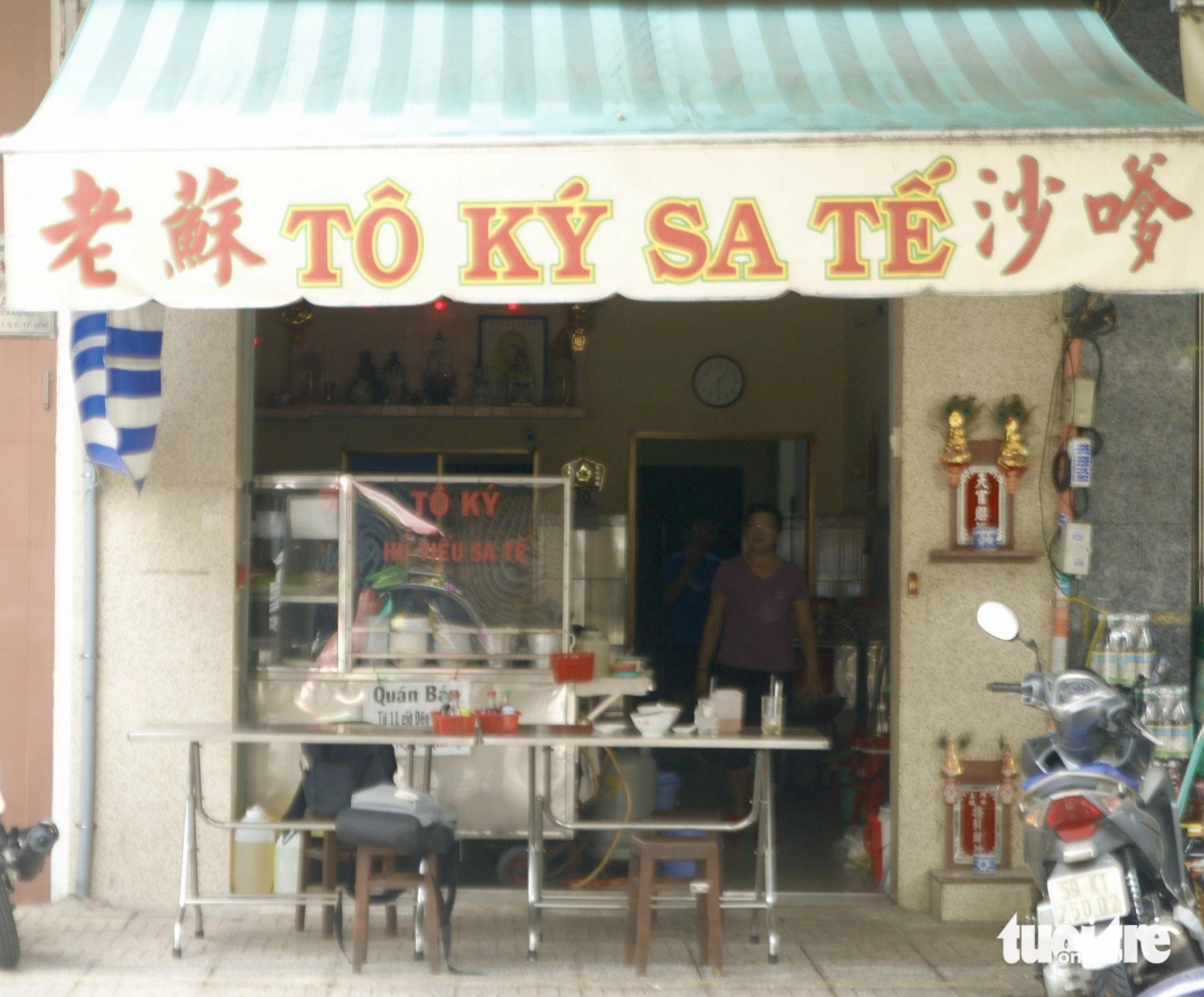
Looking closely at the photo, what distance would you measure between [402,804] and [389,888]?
362 mm

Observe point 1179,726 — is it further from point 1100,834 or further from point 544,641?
point 544,641

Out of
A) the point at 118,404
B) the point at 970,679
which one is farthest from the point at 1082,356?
the point at 118,404

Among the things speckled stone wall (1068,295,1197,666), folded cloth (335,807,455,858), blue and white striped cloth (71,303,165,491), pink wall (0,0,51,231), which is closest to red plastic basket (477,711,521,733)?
folded cloth (335,807,455,858)

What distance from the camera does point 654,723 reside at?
601 centimetres

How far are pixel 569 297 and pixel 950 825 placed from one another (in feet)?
10.7

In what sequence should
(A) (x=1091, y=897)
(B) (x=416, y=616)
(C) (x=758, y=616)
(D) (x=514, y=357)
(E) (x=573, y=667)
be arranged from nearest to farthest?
1. (A) (x=1091, y=897)
2. (E) (x=573, y=667)
3. (B) (x=416, y=616)
4. (C) (x=758, y=616)
5. (D) (x=514, y=357)

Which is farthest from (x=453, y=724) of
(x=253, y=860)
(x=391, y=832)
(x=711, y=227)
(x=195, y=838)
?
(x=711, y=227)

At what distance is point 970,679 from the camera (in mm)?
6469

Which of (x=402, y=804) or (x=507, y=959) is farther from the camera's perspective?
(x=507, y=959)

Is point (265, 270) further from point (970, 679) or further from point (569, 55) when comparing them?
point (970, 679)

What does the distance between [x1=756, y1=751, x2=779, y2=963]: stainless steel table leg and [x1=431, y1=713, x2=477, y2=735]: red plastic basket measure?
1.23 metres

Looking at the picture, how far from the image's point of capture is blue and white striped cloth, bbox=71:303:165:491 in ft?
19.4

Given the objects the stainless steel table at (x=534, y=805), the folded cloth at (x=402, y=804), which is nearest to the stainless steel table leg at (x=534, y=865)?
the stainless steel table at (x=534, y=805)

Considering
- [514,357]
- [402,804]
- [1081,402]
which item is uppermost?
[514,357]
